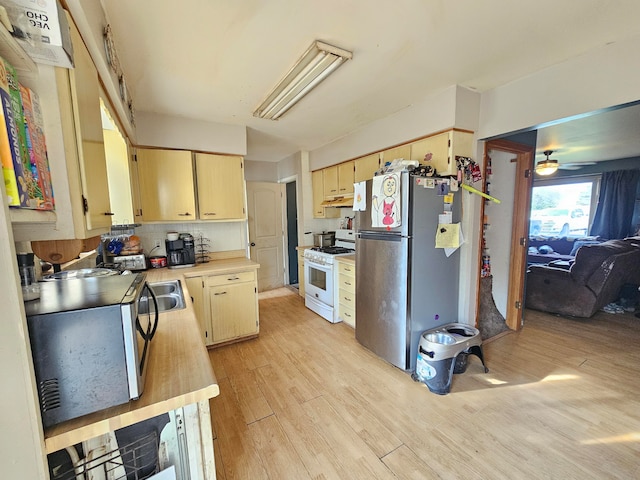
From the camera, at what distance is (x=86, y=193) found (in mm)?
897

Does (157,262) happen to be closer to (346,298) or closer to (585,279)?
(346,298)

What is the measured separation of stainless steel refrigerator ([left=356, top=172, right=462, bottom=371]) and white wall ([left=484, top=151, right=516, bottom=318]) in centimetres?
90

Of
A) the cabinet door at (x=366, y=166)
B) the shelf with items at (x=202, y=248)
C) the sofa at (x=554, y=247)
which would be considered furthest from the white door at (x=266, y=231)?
the sofa at (x=554, y=247)

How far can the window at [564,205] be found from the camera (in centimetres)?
585

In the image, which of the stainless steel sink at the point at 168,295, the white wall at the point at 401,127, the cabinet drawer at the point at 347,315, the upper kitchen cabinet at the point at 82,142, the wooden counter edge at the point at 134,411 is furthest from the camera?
the cabinet drawer at the point at 347,315

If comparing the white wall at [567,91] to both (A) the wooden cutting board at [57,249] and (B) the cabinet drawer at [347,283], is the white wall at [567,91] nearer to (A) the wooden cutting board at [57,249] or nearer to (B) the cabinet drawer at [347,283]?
(B) the cabinet drawer at [347,283]

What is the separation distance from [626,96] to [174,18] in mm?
2759

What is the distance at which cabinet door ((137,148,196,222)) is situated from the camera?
8.55 feet

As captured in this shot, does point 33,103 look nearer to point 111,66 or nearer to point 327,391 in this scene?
point 111,66

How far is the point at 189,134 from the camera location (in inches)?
110

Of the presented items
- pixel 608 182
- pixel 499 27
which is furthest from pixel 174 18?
pixel 608 182

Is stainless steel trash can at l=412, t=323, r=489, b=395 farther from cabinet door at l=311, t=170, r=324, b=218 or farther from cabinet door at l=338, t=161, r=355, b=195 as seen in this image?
cabinet door at l=311, t=170, r=324, b=218

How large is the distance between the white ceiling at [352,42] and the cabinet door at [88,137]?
571mm

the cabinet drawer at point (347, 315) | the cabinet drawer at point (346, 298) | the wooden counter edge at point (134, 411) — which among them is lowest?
the cabinet drawer at point (347, 315)
